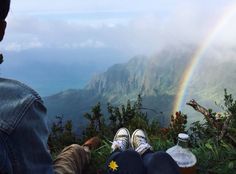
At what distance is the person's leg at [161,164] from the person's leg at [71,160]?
0.60m

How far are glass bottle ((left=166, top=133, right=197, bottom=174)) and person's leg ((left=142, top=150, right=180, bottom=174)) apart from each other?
15.6 inches

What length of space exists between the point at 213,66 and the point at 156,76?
2476 cm

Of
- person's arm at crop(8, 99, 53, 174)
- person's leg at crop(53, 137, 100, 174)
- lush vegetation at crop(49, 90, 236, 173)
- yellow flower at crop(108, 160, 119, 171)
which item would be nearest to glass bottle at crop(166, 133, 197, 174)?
lush vegetation at crop(49, 90, 236, 173)

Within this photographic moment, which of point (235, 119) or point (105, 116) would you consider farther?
point (105, 116)

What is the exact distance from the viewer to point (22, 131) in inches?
44.3

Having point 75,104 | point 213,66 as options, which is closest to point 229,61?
point 213,66

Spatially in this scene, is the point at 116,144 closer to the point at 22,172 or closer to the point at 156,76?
the point at 22,172

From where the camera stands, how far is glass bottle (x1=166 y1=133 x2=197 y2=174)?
3.62 m

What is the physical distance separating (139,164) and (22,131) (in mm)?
2232

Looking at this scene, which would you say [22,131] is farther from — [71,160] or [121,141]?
[121,141]

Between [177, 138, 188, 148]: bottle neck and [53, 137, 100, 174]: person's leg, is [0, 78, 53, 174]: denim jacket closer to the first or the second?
[53, 137, 100, 174]: person's leg

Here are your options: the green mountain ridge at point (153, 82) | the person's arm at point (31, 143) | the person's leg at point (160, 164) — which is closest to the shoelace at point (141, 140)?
the person's leg at point (160, 164)

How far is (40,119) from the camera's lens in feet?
3.97

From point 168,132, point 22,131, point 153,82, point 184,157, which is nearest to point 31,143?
→ point 22,131
